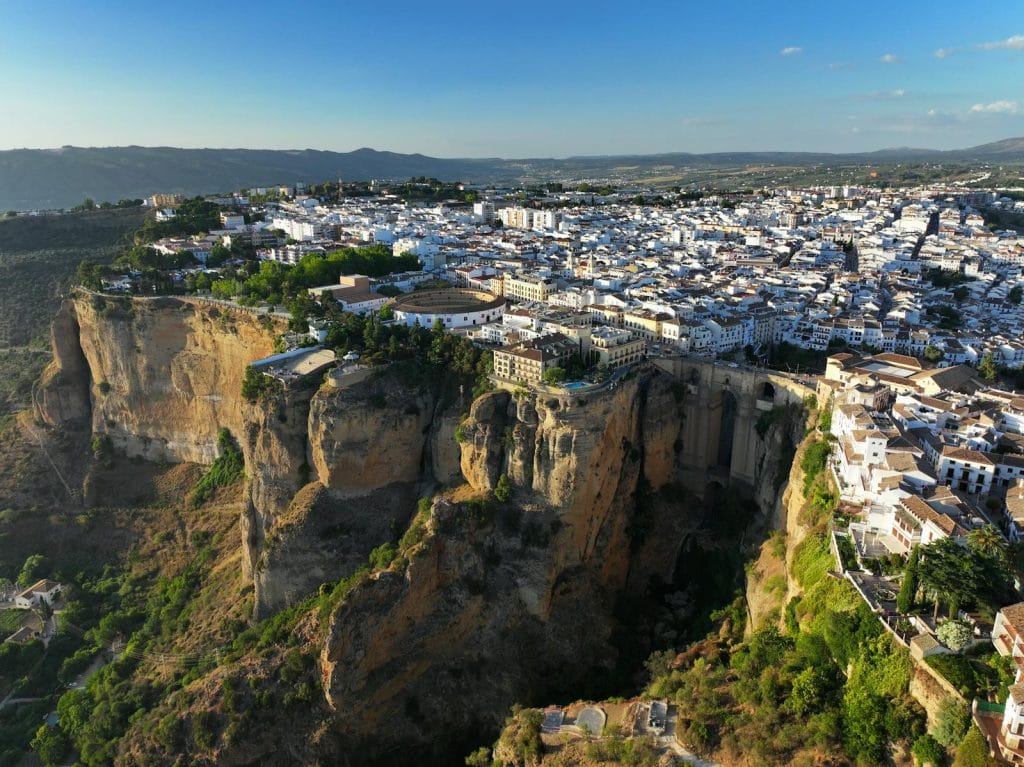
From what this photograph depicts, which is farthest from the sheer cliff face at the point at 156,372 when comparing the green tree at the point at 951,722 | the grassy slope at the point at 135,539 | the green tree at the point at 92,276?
the green tree at the point at 951,722

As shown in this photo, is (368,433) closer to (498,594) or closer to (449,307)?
(498,594)

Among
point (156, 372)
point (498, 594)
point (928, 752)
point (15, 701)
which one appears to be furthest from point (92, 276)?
point (928, 752)

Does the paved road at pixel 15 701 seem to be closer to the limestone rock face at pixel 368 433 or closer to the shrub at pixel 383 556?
the limestone rock face at pixel 368 433

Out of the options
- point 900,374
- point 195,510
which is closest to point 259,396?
point 195,510

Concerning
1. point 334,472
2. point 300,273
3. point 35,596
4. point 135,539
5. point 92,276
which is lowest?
point 35,596

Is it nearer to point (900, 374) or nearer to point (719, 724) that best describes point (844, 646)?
point (719, 724)

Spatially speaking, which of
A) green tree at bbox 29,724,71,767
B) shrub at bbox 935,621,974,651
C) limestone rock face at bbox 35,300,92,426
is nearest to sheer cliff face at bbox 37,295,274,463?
limestone rock face at bbox 35,300,92,426
